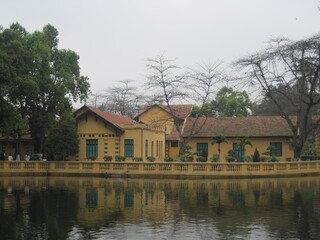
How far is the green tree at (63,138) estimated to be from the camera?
39656mm

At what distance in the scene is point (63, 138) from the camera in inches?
1563

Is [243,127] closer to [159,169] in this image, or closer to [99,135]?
[99,135]

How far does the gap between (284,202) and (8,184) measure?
1731 centimetres

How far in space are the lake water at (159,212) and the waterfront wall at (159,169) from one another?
6465 millimetres

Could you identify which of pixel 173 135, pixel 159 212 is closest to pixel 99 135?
pixel 173 135

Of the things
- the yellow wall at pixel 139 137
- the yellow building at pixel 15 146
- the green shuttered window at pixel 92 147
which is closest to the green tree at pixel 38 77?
the yellow building at pixel 15 146

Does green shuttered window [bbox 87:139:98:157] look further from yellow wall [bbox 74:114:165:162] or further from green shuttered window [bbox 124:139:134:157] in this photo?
green shuttered window [bbox 124:139:134:157]

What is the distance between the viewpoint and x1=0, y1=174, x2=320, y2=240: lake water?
43.7 ft

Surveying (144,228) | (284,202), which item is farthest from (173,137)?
(144,228)

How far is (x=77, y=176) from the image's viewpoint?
3531 centimetres

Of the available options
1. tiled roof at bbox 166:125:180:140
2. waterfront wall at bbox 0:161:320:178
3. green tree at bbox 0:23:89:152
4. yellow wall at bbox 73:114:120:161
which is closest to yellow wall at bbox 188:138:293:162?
tiled roof at bbox 166:125:180:140

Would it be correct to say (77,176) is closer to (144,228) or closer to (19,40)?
(19,40)

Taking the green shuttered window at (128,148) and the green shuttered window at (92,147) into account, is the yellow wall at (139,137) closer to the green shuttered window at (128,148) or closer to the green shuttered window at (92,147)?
the green shuttered window at (128,148)

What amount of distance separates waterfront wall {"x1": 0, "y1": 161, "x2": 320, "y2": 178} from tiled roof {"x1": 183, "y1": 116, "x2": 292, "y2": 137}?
33.0 ft
